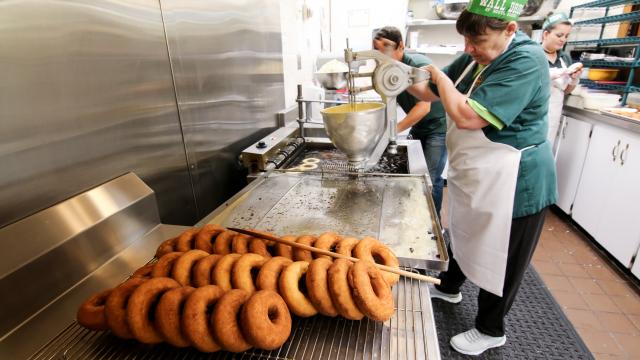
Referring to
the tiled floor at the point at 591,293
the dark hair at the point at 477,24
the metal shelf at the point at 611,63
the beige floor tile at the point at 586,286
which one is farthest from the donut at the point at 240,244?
the metal shelf at the point at 611,63

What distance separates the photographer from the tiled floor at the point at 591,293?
201cm

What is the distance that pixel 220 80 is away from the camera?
6.97 ft

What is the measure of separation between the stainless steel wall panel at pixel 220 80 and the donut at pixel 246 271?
1.16 metres

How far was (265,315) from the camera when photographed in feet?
2.48

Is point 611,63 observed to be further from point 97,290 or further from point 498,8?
point 97,290

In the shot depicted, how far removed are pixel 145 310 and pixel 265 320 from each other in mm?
295

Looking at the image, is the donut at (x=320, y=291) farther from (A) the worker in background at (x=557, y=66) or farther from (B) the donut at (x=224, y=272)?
(A) the worker in background at (x=557, y=66)

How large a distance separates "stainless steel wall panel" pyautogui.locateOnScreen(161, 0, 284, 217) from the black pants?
69.1 inches

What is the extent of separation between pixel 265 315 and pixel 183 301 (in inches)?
8.4

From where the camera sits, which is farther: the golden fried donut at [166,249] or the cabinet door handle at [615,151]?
the cabinet door handle at [615,151]

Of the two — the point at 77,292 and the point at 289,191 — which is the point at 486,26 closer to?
the point at 289,191

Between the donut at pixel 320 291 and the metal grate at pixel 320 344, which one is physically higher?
the donut at pixel 320 291

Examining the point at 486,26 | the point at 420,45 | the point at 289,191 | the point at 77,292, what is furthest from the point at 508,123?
the point at 420,45

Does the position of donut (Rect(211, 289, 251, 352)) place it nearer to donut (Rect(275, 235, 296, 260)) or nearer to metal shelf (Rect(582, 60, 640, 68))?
donut (Rect(275, 235, 296, 260))
